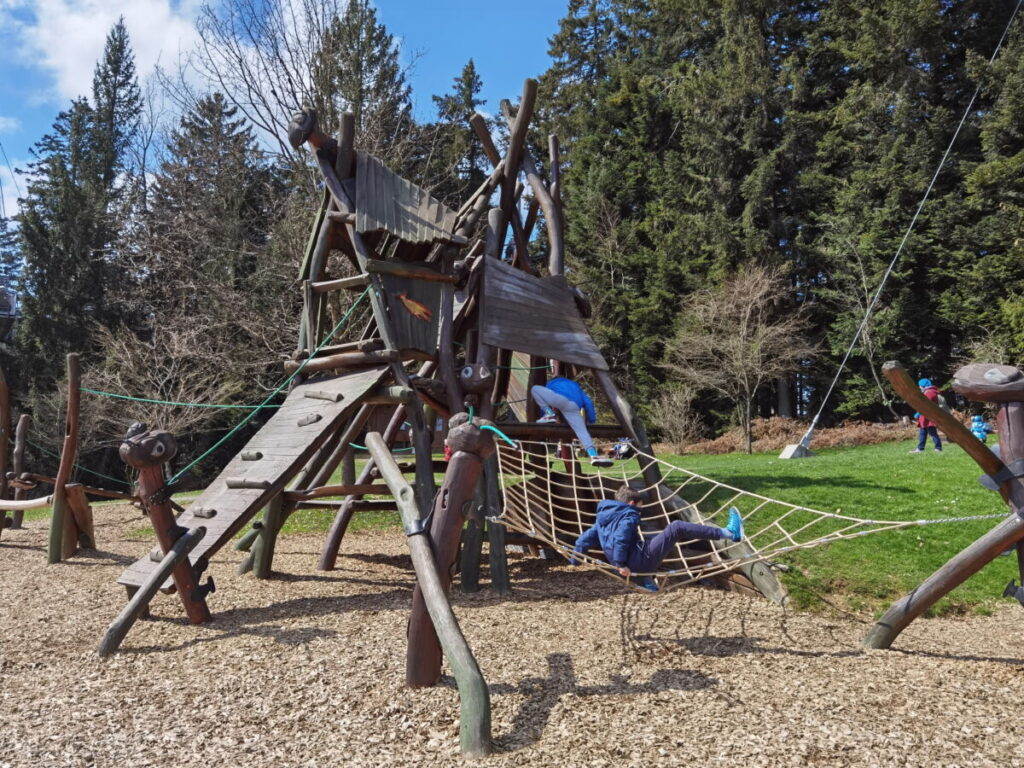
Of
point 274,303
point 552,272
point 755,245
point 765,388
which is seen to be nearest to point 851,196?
point 755,245

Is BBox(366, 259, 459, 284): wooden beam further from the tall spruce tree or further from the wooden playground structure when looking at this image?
the tall spruce tree

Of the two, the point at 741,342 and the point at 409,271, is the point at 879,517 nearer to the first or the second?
the point at 409,271

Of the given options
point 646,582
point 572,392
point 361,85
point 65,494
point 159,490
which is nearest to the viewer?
point 159,490

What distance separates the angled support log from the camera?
437 cm

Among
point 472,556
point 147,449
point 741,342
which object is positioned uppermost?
point 741,342

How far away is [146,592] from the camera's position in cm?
452

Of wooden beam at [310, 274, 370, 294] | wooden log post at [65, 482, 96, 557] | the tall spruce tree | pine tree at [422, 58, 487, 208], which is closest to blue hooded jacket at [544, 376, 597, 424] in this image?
wooden beam at [310, 274, 370, 294]

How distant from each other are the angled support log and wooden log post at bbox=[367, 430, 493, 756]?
1.54m

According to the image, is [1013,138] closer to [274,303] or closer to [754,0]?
[754,0]

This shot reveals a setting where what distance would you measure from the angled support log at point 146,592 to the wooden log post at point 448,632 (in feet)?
5.05

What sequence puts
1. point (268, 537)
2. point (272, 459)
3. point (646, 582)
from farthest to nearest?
point (268, 537) < point (646, 582) < point (272, 459)

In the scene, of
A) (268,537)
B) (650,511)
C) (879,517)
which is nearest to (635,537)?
(650,511)

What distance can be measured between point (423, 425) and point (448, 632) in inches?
112

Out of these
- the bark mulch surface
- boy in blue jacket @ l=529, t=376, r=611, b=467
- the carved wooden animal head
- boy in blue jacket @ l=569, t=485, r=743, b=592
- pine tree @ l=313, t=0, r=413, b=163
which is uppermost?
pine tree @ l=313, t=0, r=413, b=163
